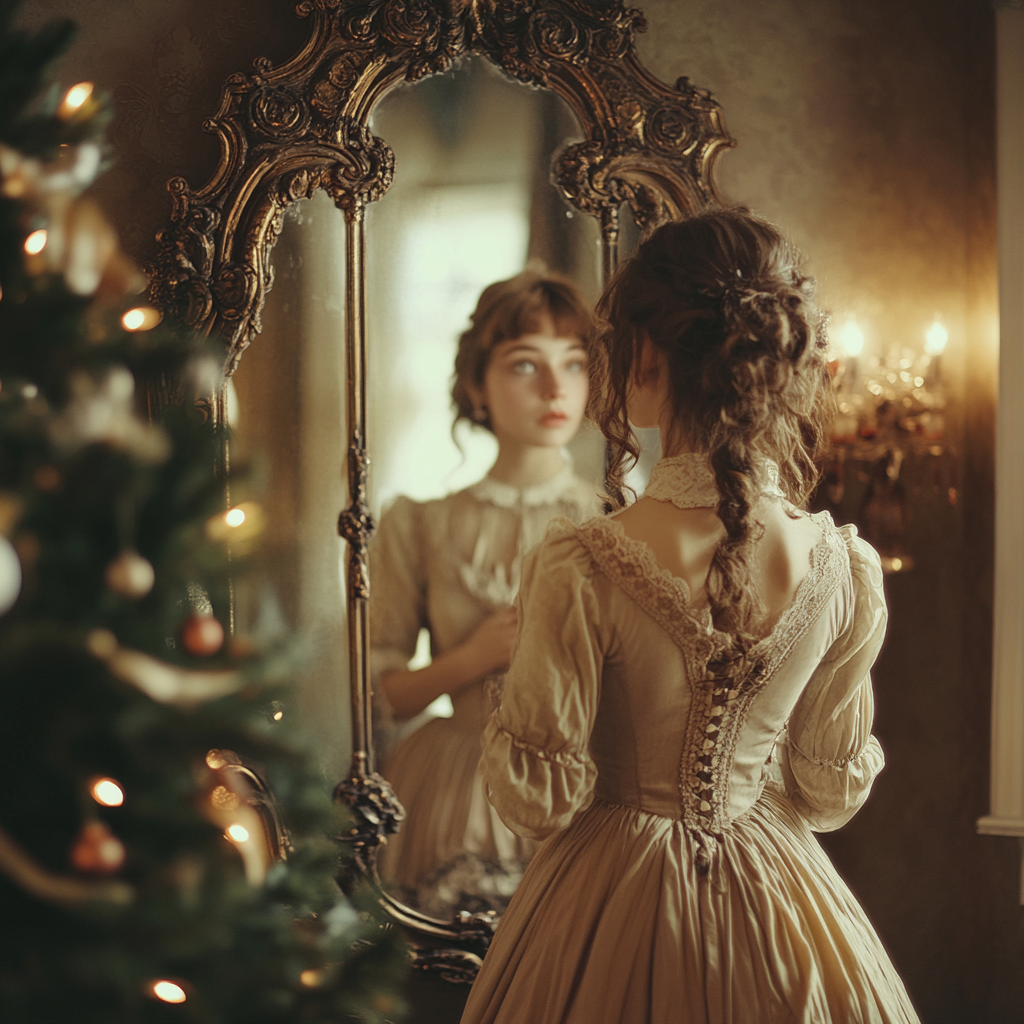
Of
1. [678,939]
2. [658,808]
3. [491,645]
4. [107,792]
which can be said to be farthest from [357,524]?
[107,792]

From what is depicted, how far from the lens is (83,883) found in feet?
1.80

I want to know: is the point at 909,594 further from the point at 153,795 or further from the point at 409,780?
the point at 153,795

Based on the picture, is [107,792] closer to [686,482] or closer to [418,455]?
[686,482]

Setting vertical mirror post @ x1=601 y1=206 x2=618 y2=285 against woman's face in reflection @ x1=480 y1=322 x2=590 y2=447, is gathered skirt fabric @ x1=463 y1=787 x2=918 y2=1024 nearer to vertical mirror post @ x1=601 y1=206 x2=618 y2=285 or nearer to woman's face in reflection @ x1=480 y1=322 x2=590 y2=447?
woman's face in reflection @ x1=480 y1=322 x2=590 y2=447

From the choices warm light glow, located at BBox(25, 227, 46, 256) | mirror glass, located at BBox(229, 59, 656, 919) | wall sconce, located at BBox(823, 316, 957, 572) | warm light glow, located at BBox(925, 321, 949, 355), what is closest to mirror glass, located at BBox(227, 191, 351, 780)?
mirror glass, located at BBox(229, 59, 656, 919)

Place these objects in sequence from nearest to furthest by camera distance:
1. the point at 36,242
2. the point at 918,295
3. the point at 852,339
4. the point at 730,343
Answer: the point at 36,242 → the point at 730,343 → the point at 852,339 → the point at 918,295

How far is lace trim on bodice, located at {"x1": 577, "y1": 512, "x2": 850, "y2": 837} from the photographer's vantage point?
3.67 feet

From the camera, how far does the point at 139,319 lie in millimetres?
664

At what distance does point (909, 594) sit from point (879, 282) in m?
0.80

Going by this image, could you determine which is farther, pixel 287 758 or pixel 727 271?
pixel 727 271

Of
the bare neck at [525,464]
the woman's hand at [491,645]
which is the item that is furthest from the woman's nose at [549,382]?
the woman's hand at [491,645]

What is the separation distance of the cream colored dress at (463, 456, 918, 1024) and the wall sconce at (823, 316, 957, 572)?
928mm

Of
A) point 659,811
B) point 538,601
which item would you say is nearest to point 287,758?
point 538,601

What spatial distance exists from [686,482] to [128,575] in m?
0.76
